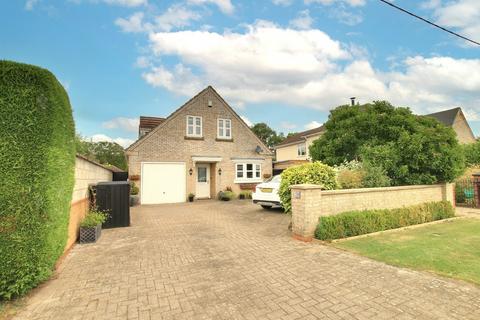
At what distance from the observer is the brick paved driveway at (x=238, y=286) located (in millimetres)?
3217

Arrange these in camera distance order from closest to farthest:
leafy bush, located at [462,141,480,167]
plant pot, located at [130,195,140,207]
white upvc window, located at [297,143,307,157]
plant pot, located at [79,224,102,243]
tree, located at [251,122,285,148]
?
plant pot, located at [79,224,102,243] < plant pot, located at [130,195,140,207] < leafy bush, located at [462,141,480,167] < white upvc window, located at [297,143,307,157] < tree, located at [251,122,285,148]

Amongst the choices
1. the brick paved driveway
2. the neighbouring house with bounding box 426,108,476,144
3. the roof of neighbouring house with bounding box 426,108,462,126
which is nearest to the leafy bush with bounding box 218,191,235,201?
the brick paved driveway

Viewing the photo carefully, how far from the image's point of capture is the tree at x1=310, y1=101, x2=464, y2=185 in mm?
9664

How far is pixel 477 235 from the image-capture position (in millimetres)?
7113

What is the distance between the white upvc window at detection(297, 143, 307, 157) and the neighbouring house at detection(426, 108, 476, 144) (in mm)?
15836

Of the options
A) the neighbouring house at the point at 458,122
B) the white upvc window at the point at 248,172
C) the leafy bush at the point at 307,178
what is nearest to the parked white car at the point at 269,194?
the leafy bush at the point at 307,178

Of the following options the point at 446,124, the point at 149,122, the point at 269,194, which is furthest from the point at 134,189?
the point at 446,124

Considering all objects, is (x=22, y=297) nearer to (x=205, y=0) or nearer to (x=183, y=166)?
(x=205, y=0)

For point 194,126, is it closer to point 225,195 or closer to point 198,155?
point 198,155

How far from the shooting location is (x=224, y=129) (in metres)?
18.1

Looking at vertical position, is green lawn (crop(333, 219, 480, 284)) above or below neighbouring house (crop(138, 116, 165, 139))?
below

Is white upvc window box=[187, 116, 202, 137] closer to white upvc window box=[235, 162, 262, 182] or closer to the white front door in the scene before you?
the white front door

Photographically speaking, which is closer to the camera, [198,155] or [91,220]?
[91,220]

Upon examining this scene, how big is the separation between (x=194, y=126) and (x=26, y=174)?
13.8 metres
